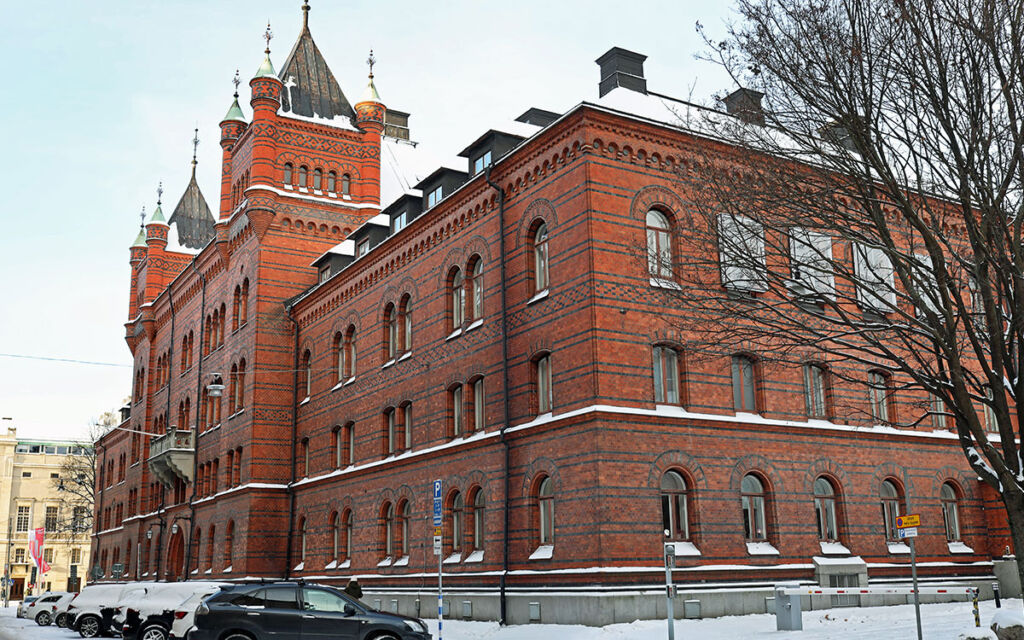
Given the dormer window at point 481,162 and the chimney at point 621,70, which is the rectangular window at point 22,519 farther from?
the chimney at point 621,70

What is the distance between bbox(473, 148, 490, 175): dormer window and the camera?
1085 inches

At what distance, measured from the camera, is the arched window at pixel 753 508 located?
924 inches

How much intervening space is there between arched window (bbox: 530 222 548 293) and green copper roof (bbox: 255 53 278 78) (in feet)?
66.6

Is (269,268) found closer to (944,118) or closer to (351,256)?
(351,256)

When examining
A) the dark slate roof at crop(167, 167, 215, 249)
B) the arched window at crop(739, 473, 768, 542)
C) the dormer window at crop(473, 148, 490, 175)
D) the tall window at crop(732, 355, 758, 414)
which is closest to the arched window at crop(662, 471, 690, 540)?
the arched window at crop(739, 473, 768, 542)

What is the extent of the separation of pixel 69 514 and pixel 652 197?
105346 millimetres

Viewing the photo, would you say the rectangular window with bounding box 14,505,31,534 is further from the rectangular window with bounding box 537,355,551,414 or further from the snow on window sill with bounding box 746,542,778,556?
the snow on window sill with bounding box 746,542,778,556

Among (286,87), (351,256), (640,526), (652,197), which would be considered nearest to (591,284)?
(652,197)

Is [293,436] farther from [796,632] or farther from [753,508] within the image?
[796,632]

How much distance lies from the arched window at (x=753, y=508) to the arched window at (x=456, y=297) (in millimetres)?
9286

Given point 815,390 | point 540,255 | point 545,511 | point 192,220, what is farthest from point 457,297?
point 192,220

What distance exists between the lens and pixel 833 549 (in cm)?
Result: 2453

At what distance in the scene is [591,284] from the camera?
2238cm

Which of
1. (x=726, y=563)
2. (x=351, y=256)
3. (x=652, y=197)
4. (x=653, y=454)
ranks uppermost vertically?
(x=351, y=256)
